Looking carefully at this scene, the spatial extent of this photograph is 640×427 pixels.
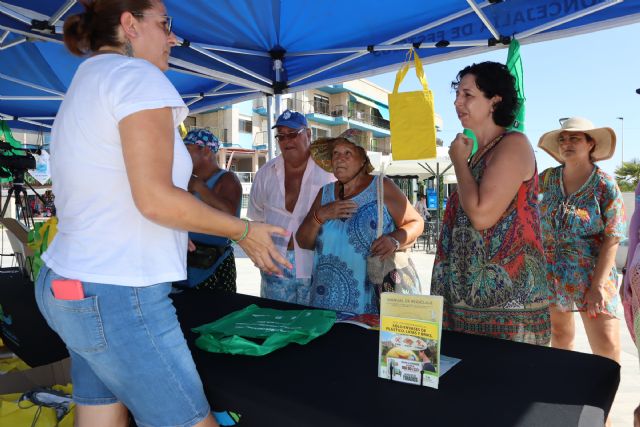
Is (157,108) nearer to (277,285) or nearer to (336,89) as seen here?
(277,285)

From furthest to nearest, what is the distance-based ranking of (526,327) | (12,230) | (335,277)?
1. (12,230)
2. (335,277)
3. (526,327)

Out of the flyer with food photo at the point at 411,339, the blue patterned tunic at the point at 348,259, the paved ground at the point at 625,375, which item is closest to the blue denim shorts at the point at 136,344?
the flyer with food photo at the point at 411,339

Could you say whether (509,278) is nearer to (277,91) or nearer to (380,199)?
(380,199)

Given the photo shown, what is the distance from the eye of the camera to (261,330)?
124cm

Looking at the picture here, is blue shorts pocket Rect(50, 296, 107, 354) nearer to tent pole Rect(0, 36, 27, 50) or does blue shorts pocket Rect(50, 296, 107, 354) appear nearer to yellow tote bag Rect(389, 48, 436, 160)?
yellow tote bag Rect(389, 48, 436, 160)

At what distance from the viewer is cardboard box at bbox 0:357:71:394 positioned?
6.08ft

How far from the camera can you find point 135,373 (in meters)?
0.84

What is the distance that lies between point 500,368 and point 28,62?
483 cm

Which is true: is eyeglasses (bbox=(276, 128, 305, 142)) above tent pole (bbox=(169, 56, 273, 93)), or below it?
below

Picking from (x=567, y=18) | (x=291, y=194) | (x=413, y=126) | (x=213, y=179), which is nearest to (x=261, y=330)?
(x=413, y=126)

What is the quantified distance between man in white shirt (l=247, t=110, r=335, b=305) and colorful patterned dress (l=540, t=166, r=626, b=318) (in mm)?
1312

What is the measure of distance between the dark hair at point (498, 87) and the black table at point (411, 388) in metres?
0.78

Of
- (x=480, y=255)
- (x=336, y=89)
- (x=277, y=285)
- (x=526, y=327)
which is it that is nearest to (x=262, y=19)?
(x=277, y=285)

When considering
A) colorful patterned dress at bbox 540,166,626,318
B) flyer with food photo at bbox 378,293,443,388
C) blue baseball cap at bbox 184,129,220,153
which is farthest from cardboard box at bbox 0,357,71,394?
colorful patterned dress at bbox 540,166,626,318
